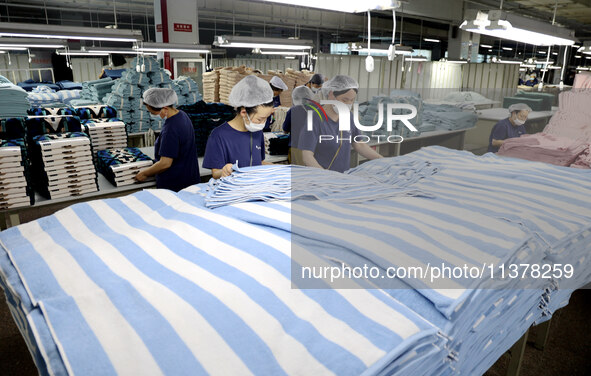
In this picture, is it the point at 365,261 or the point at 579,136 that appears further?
the point at 579,136

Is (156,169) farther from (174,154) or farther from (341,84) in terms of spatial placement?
(341,84)

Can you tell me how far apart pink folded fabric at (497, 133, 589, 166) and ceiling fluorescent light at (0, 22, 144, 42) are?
3.80 meters

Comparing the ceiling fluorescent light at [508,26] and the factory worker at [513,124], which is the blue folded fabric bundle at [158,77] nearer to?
the ceiling fluorescent light at [508,26]

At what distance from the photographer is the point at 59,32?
12.6 feet

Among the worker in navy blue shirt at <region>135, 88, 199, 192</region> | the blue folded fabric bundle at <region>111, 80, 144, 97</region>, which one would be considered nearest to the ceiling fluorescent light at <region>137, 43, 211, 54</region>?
the blue folded fabric bundle at <region>111, 80, 144, 97</region>

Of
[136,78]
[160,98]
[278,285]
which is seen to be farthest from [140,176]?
[136,78]

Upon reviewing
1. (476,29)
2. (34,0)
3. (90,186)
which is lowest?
(90,186)

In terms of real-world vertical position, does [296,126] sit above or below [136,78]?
below

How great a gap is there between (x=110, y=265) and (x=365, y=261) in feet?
2.29

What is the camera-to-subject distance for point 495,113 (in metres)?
7.07

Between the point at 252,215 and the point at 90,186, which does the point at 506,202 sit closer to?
the point at 252,215

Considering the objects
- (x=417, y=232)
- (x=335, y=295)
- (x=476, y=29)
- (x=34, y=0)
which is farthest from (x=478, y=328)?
(x=34, y=0)

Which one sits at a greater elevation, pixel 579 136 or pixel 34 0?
pixel 34 0

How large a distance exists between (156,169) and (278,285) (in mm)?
2808
